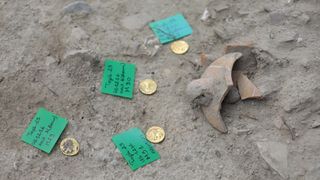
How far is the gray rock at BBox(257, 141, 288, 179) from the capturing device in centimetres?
230

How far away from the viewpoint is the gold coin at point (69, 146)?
2363 mm

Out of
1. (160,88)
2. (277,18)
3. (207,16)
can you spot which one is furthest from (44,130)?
(277,18)

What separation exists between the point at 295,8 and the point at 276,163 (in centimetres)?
118

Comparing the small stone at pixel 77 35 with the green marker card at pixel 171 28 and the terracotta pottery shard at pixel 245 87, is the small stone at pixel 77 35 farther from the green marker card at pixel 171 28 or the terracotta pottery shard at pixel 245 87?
the terracotta pottery shard at pixel 245 87

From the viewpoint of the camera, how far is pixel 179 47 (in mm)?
2912

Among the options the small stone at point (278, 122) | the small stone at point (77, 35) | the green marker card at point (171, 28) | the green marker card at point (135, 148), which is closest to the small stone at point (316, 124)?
the small stone at point (278, 122)

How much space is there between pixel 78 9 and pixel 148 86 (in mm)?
834

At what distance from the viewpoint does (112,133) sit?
8.11ft

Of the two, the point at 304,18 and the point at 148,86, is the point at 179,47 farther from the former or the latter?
the point at 304,18

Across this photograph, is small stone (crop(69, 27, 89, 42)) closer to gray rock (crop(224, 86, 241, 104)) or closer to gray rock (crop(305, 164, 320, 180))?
gray rock (crop(224, 86, 241, 104))

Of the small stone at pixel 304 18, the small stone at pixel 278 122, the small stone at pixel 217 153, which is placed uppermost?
the small stone at pixel 304 18

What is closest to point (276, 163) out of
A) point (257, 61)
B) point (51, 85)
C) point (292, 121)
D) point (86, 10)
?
point (292, 121)

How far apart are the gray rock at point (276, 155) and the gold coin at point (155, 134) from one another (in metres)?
0.55

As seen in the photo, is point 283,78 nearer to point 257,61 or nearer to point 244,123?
point 257,61
